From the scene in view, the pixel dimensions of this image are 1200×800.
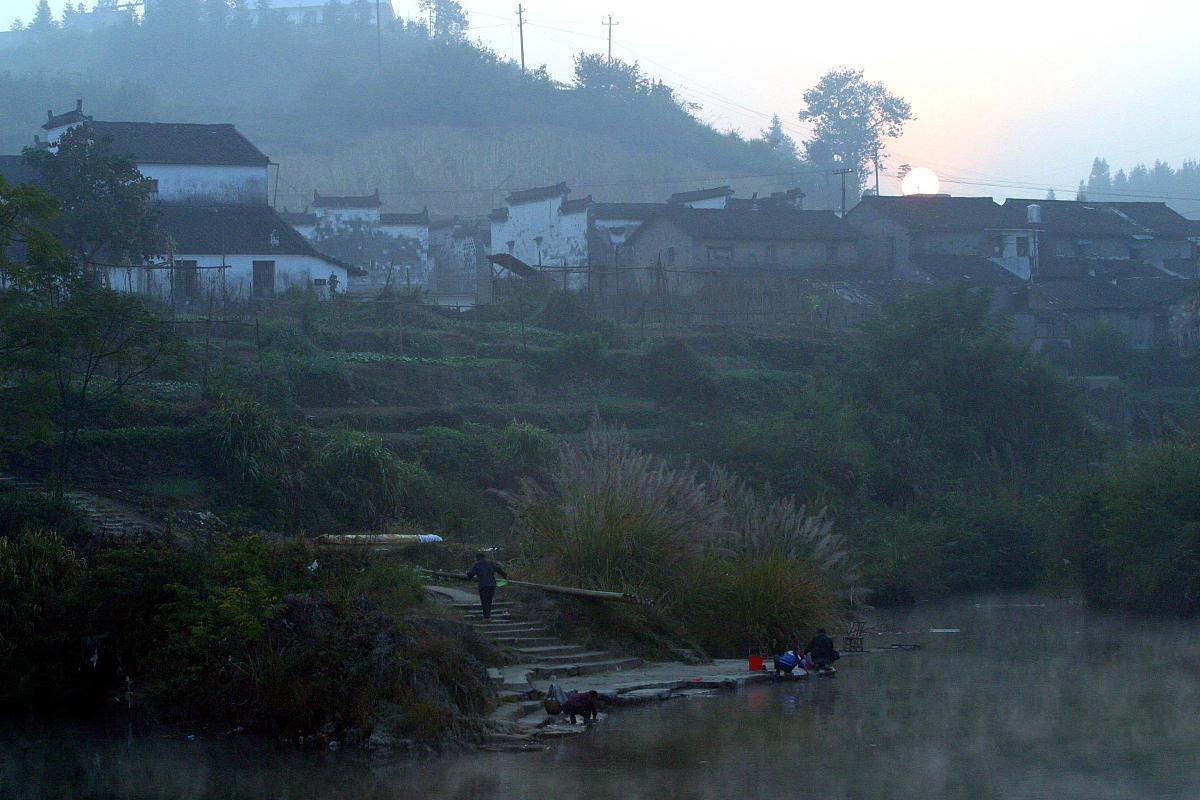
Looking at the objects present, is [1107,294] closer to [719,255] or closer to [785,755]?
[719,255]

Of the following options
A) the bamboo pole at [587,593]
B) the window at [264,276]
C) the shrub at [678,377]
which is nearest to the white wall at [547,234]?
the window at [264,276]

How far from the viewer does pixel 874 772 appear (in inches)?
518

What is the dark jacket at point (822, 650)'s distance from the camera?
20.6 metres

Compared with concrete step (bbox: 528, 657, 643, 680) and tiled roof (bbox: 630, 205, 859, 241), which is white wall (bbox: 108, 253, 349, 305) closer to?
tiled roof (bbox: 630, 205, 859, 241)

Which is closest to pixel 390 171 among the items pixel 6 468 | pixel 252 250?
pixel 252 250

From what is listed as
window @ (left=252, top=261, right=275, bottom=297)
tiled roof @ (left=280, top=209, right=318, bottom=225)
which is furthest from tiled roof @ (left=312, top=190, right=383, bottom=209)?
window @ (left=252, top=261, right=275, bottom=297)

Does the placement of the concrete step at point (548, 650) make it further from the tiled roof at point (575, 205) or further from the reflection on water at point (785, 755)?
the tiled roof at point (575, 205)

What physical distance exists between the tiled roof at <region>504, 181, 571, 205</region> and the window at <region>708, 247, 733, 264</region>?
10.0 metres

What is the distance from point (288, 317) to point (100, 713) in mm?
21799

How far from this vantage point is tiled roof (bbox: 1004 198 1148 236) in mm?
60531

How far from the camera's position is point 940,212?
61156mm

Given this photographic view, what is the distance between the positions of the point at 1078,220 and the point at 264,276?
39349 millimetres

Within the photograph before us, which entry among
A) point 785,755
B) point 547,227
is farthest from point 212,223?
point 785,755

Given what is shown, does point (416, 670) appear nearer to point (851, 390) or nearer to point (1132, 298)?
point (851, 390)
